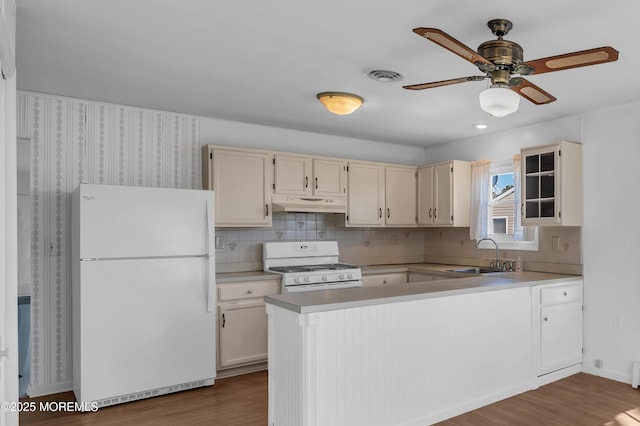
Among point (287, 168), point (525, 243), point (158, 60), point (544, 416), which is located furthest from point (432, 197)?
point (158, 60)

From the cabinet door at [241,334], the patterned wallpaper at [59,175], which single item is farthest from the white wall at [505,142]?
the patterned wallpaper at [59,175]

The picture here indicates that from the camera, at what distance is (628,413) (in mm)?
3121

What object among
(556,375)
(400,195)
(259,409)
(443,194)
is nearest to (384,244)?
(400,195)

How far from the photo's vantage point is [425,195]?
5.34 m

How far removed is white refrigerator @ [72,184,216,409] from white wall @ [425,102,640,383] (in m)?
3.31

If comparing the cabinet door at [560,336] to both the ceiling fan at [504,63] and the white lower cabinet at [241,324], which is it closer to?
the ceiling fan at [504,63]

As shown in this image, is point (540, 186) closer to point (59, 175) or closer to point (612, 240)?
point (612, 240)

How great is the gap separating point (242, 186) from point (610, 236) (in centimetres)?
327

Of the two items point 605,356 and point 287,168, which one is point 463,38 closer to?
point 287,168

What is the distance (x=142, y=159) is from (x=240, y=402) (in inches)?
86.4

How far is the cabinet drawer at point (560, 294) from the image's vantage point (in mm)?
3702

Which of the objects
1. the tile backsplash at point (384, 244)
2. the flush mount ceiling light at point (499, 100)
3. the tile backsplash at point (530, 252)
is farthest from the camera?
the tile backsplash at point (384, 244)

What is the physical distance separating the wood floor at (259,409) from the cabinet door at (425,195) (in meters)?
2.22

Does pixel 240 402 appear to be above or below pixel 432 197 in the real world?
below
